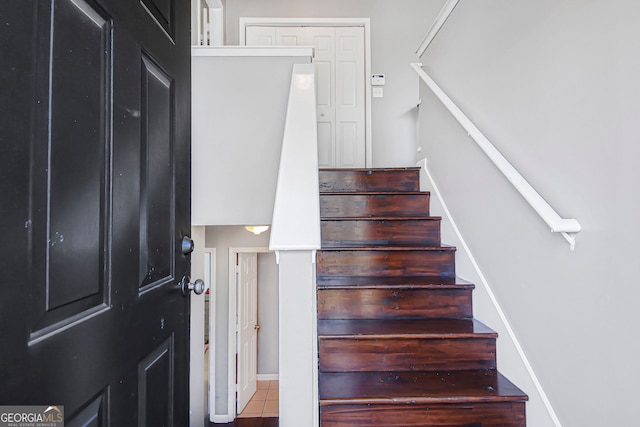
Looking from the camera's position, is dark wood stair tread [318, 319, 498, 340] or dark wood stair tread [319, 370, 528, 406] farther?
dark wood stair tread [318, 319, 498, 340]

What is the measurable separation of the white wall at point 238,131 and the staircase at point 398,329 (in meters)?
0.49

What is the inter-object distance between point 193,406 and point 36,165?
2.93 meters

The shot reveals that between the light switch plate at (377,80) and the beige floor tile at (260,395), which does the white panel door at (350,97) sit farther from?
the beige floor tile at (260,395)

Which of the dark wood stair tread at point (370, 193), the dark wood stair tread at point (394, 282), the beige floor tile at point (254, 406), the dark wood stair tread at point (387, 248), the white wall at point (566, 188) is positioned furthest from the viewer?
the beige floor tile at point (254, 406)

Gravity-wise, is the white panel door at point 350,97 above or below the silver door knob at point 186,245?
above

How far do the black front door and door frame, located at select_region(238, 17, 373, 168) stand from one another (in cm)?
306

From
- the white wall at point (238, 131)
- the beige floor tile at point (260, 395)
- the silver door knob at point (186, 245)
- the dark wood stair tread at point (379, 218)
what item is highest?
the white wall at point (238, 131)

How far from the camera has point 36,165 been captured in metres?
0.53

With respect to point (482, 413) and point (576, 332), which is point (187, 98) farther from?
point (482, 413)

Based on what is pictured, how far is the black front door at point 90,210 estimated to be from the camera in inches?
19.4

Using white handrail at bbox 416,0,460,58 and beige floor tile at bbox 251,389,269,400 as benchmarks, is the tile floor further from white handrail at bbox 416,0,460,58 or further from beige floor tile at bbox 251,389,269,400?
white handrail at bbox 416,0,460,58

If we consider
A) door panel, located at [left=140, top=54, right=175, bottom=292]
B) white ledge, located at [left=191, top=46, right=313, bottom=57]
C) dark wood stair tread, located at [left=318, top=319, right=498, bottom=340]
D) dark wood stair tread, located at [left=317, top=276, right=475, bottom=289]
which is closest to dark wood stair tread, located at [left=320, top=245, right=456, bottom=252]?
dark wood stair tread, located at [left=317, top=276, right=475, bottom=289]

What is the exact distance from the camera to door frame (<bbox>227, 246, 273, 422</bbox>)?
3980 millimetres

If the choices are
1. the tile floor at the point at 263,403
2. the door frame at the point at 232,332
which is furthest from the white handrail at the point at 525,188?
the tile floor at the point at 263,403
